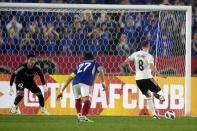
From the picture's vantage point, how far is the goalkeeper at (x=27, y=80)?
72.0ft

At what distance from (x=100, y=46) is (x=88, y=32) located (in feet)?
1.78

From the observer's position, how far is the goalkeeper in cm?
2194

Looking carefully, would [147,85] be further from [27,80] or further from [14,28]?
[14,28]

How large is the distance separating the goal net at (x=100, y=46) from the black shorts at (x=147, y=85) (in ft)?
4.24

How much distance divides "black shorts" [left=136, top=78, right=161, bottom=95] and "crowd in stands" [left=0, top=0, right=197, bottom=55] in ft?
6.30

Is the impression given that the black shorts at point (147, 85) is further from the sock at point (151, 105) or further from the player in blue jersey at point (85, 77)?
the player in blue jersey at point (85, 77)

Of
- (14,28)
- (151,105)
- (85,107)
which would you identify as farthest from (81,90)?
(14,28)

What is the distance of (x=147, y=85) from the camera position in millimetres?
21531

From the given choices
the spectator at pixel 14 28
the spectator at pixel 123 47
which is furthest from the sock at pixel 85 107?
the spectator at pixel 14 28

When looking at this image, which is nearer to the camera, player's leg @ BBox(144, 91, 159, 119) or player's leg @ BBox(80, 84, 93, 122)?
player's leg @ BBox(80, 84, 93, 122)

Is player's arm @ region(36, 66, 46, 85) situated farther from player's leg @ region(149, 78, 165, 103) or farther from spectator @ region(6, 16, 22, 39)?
player's leg @ region(149, 78, 165, 103)

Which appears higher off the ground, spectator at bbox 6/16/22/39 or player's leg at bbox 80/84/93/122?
spectator at bbox 6/16/22/39

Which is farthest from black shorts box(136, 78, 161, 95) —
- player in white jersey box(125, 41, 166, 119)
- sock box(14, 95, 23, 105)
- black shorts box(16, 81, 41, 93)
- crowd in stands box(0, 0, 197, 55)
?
sock box(14, 95, 23, 105)

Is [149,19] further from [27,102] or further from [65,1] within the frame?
[65,1]
